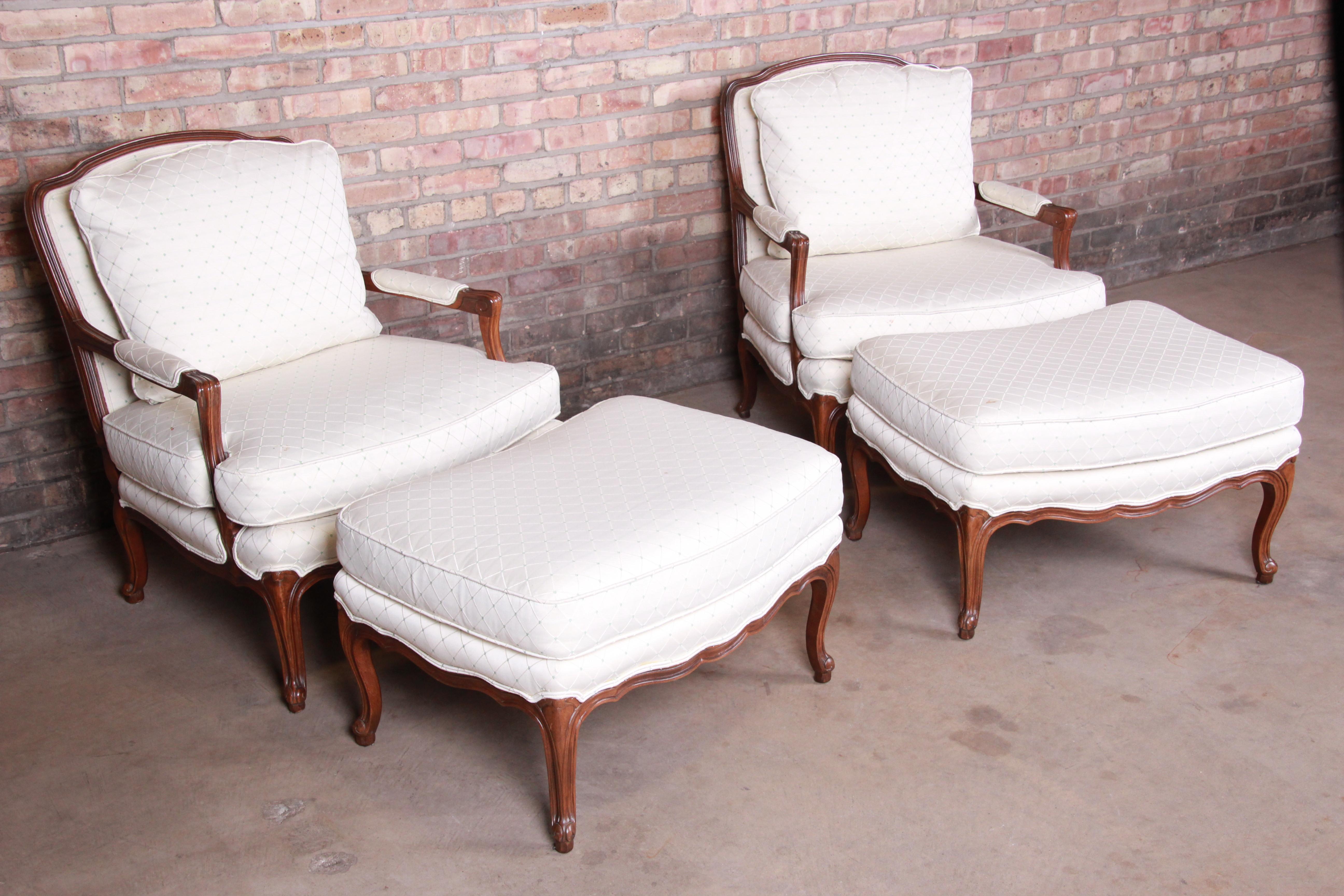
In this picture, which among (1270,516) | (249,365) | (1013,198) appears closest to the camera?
(249,365)

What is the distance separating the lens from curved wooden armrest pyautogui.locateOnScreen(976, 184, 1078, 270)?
10.8ft

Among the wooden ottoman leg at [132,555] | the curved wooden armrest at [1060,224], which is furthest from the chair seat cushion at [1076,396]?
the wooden ottoman leg at [132,555]

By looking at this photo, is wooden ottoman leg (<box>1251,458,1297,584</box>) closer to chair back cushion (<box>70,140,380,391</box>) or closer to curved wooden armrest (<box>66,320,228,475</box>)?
chair back cushion (<box>70,140,380,391</box>)

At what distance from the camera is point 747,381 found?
142 inches

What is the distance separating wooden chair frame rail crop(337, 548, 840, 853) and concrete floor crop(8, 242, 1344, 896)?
0.17ft

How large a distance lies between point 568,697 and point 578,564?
0.21 meters

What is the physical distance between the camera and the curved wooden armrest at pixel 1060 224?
330 centimetres

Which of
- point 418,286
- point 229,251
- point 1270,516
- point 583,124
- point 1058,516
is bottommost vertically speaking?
point 1270,516

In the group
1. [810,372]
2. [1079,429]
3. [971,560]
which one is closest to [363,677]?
[971,560]

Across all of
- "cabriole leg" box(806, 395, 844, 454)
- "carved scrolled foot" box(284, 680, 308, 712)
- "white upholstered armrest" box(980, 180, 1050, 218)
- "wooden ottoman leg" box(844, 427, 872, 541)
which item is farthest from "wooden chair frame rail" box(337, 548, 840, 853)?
"white upholstered armrest" box(980, 180, 1050, 218)

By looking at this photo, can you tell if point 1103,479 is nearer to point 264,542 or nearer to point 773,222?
point 773,222

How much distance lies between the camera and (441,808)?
7.04ft

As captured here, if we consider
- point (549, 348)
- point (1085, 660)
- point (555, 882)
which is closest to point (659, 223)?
point (549, 348)

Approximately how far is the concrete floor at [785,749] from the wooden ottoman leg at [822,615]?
0.11ft
